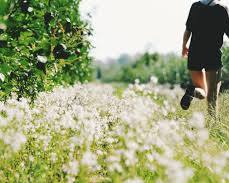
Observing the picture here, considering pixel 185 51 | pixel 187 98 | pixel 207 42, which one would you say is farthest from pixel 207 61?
pixel 187 98

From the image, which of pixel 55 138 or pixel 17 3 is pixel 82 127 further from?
pixel 17 3

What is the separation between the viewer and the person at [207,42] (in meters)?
6.79

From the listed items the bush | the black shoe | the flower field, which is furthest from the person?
the bush

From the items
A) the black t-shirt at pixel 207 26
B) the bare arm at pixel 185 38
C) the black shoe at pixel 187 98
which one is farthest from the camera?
the bare arm at pixel 185 38

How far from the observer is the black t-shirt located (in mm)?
6763

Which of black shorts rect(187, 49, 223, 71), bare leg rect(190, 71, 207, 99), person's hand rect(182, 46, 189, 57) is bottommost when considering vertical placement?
bare leg rect(190, 71, 207, 99)

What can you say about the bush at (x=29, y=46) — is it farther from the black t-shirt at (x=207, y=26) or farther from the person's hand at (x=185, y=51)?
the black t-shirt at (x=207, y=26)

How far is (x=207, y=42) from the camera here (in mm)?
6895

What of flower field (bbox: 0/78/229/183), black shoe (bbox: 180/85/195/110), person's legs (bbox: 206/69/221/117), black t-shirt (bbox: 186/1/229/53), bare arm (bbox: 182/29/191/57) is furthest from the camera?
bare arm (bbox: 182/29/191/57)

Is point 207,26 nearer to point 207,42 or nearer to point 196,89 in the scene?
point 207,42

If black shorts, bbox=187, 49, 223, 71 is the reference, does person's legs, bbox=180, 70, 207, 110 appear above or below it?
below

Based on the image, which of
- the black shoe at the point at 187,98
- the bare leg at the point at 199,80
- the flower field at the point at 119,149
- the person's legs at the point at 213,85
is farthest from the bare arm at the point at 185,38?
the flower field at the point at 119,149

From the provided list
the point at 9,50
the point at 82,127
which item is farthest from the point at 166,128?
the point at 9,50

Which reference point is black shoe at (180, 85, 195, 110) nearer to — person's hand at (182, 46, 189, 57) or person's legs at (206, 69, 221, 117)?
person's legs at (206, 69, 221, 117)
